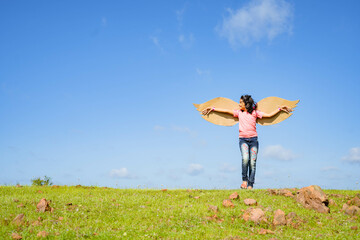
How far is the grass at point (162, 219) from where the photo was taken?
861cm

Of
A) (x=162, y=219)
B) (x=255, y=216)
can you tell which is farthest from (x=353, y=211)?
(x=162, y=219)

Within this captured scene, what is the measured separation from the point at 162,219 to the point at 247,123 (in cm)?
747

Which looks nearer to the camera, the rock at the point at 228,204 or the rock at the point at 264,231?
the rock at the point at 264,231

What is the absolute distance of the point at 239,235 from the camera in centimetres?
848

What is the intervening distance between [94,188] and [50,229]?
7362 millimetres

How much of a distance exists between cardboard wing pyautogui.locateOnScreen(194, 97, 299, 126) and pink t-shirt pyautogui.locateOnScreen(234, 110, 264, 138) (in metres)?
0.43

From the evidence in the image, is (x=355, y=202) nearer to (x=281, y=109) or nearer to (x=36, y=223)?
(x=281, y=109)

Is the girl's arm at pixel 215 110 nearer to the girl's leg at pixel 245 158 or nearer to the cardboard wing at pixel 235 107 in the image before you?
the cardboard wing at pixel 235 107

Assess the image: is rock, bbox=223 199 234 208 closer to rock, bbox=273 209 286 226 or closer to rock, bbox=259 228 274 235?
rock, bbox=273 209 286 226

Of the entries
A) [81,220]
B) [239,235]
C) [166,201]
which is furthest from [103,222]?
[239,235]

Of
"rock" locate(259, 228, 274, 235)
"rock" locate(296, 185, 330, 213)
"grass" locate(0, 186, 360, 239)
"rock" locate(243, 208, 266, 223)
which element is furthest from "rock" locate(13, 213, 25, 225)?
"rock" locate(296, 185, 330, 213)

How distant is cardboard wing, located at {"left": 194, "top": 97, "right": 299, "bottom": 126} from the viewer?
1661 cm

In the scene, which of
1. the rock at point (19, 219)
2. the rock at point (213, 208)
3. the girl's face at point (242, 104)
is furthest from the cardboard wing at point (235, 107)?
the rock at point (19, 219)

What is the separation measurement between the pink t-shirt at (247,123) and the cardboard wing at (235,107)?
434mm
